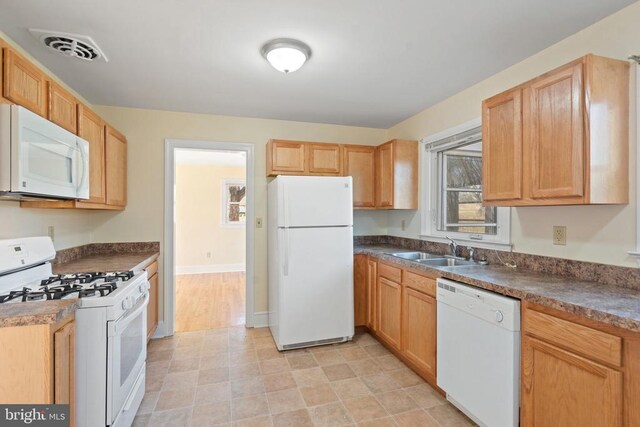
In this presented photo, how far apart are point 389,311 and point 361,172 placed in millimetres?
1580

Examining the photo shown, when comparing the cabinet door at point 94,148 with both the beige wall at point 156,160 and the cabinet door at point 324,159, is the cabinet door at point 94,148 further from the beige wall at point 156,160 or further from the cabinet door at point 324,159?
the cabinet door at point 324,159

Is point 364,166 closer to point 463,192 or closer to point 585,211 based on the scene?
point 463,192

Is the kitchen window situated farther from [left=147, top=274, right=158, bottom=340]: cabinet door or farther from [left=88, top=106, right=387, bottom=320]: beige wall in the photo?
[left=147, top=274, right=158, bottom=340]: cabinet door

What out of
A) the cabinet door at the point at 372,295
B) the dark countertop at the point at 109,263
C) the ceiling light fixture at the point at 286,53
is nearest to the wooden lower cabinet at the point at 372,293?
the cabinet door at the point at 372,295

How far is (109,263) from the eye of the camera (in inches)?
99.2

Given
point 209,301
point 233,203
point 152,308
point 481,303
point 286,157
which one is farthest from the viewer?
point 233,203

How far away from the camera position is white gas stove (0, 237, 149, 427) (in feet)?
4.89

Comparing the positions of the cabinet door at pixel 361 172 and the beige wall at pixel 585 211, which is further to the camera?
the cabinet door at pixel 361 172

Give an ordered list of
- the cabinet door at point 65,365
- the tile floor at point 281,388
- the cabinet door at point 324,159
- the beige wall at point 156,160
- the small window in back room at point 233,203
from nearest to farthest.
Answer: the cabinet door at point 65,365, the tile floor at point 281,388, the beige wall at point 156,160, the cabinet door at point 324,159, the small window in back room at point 233,203

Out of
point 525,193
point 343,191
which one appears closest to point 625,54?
point 525,193

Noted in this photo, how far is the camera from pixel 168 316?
3264 millimetres

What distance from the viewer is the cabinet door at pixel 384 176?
338 centimetres

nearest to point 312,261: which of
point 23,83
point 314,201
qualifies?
point 314,201

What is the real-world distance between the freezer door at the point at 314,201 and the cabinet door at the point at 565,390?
1.82 meters
